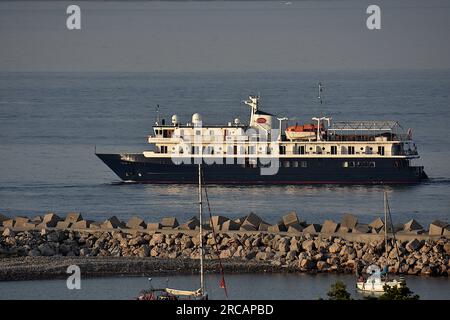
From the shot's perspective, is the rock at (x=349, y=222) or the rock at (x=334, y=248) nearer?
the rock at (x=334, y=248)

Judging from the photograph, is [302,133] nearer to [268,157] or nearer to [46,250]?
[268,157]

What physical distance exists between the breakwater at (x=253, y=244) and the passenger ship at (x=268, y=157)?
1938cm

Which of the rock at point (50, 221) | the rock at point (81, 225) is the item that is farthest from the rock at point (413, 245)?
the rock at point (50, 221)

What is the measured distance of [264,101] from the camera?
105 metres

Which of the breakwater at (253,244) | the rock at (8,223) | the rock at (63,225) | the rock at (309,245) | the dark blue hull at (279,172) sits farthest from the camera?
the dark blue hull at (279,172)

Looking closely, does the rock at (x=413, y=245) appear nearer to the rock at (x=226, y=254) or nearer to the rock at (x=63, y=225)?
the rock at (x=226, y=254)

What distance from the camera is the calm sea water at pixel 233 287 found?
3272 cm

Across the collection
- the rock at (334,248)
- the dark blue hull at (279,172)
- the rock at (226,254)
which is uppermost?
the dark blue hull at (279,172)

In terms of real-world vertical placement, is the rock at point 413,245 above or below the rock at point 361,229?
below

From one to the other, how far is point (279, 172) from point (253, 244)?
22.8 metres

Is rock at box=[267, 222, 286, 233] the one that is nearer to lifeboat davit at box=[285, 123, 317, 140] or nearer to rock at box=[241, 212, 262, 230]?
rock at box=[241, 212, 262, 230]

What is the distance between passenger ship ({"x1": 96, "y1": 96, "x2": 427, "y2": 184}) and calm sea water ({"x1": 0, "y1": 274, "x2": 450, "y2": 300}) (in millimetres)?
24408
